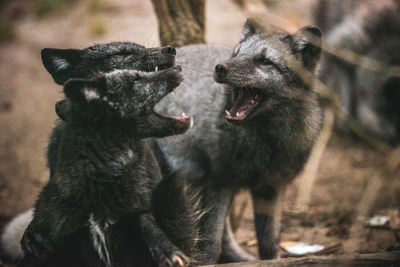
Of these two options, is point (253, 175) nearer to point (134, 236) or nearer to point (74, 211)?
point (134, 236)

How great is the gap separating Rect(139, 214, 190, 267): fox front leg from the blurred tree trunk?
2.65 meters

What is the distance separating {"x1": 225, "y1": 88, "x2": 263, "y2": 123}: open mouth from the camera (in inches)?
150

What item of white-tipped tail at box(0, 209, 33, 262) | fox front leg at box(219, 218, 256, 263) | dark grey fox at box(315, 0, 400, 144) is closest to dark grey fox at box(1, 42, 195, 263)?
white-tipped tail at box(0, 209, 33, 262)

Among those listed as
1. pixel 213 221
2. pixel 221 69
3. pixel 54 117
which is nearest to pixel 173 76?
pixel 221 69

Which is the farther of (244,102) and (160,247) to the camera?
(244,102)

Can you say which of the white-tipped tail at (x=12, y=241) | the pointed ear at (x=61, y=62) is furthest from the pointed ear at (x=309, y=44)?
the white-tipped tail at (x=12, y=241)

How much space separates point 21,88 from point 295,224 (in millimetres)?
5408

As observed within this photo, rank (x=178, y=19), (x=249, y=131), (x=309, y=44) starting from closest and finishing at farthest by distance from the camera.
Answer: (x=309, y=44) → (x=249, y=131) → (x=178, y=19)

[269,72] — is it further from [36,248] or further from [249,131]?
[36,248]

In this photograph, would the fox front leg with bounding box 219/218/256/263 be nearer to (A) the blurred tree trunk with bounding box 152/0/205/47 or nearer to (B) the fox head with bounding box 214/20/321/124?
(B) the fox head with bounding box 214/20/321/124

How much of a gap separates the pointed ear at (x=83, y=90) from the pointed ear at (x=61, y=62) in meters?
0.60

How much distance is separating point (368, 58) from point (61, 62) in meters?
4.79

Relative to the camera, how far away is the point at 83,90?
3111mm

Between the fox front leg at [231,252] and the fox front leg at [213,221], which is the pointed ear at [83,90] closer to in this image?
the fox front leg at [213,221]
